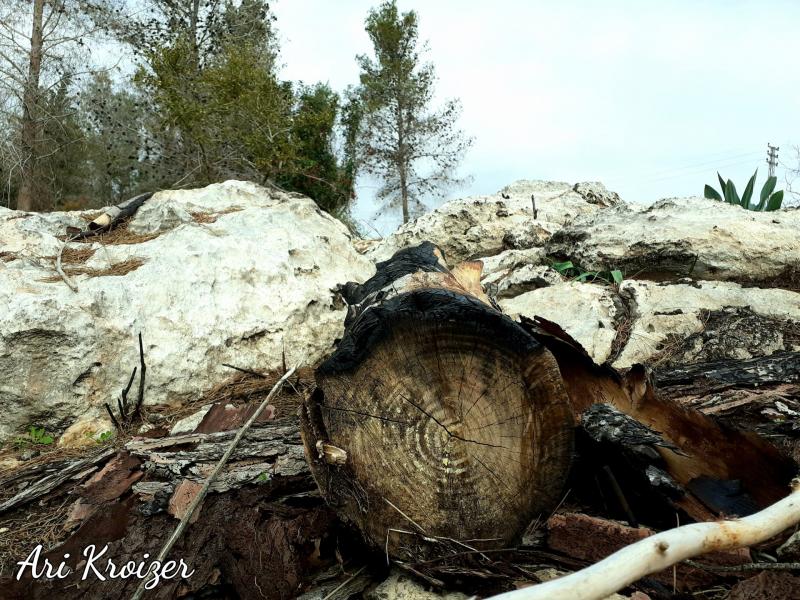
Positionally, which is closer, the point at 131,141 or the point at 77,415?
the point at 77,415

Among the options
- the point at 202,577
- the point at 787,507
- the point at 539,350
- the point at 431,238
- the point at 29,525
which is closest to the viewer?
the point at 787,507

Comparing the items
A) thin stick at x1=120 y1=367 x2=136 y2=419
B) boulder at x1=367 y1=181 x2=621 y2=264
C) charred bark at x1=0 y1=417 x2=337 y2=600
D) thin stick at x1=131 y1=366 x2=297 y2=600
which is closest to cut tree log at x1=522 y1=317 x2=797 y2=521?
thin stick at x1=131 y1=366 x2=297 y2=600

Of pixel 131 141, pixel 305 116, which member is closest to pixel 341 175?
pixel 305 116

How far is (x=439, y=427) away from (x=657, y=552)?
79 cm

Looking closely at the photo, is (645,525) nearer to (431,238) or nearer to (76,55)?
(431,238)

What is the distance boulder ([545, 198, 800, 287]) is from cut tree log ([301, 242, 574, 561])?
4201 mm

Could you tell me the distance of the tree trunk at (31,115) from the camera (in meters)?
13.7

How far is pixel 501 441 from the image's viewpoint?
6.52 ft

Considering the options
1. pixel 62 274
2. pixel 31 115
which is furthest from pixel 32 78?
pixel 62 274

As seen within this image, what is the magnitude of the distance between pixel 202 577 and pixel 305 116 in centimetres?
1378

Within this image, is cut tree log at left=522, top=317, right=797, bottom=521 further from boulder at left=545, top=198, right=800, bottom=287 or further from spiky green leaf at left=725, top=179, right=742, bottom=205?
spiky green leaf at left=725, top=179, right=742, bottom=205

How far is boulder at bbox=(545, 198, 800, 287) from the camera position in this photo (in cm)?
534

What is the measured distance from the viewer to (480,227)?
7578 mm

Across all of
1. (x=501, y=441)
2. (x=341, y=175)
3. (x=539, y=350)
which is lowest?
(x=501, y=441)
